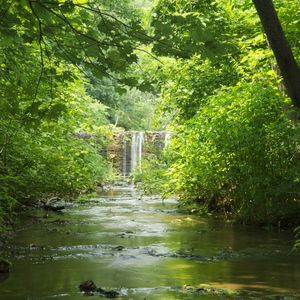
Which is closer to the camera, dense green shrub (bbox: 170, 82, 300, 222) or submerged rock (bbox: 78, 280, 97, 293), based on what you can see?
submerged rock (bbox: 78, 280, 97, 293)

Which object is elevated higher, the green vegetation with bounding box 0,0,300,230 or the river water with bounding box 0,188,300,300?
the green vegetation with bounding box 0,0,300,230

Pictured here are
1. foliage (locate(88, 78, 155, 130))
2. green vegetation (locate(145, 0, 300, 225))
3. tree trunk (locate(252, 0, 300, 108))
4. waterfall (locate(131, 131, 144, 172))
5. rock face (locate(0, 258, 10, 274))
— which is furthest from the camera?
foliage (locate(88, 78, 155, 130))

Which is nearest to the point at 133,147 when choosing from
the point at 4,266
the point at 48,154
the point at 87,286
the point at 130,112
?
the point at 130,112

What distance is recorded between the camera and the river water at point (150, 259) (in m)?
3.99

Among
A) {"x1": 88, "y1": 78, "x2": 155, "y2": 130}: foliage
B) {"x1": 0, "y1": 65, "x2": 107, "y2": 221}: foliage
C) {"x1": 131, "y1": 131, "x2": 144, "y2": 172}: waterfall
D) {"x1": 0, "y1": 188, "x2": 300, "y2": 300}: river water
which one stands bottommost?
{"x1": 0, "y1": 188, "x2": 300, "y2": 300}: river water

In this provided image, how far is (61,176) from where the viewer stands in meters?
9.38

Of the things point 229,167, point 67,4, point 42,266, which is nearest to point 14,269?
point 42,266

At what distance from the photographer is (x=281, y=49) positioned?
345 centimetres

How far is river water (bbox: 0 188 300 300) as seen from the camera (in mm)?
3986

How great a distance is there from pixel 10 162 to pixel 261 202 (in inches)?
162

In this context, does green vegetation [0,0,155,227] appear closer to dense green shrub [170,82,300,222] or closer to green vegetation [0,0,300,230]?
green vegetation [0,0,300,230]

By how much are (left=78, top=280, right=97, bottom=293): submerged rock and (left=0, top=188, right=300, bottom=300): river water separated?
72mm

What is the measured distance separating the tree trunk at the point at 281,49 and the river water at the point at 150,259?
1628 millimetres

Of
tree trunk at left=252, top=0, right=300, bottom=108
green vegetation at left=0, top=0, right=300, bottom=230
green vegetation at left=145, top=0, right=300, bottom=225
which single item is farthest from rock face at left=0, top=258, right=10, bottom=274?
green vegetation at left=145, top=0, right=300, bottom=225
